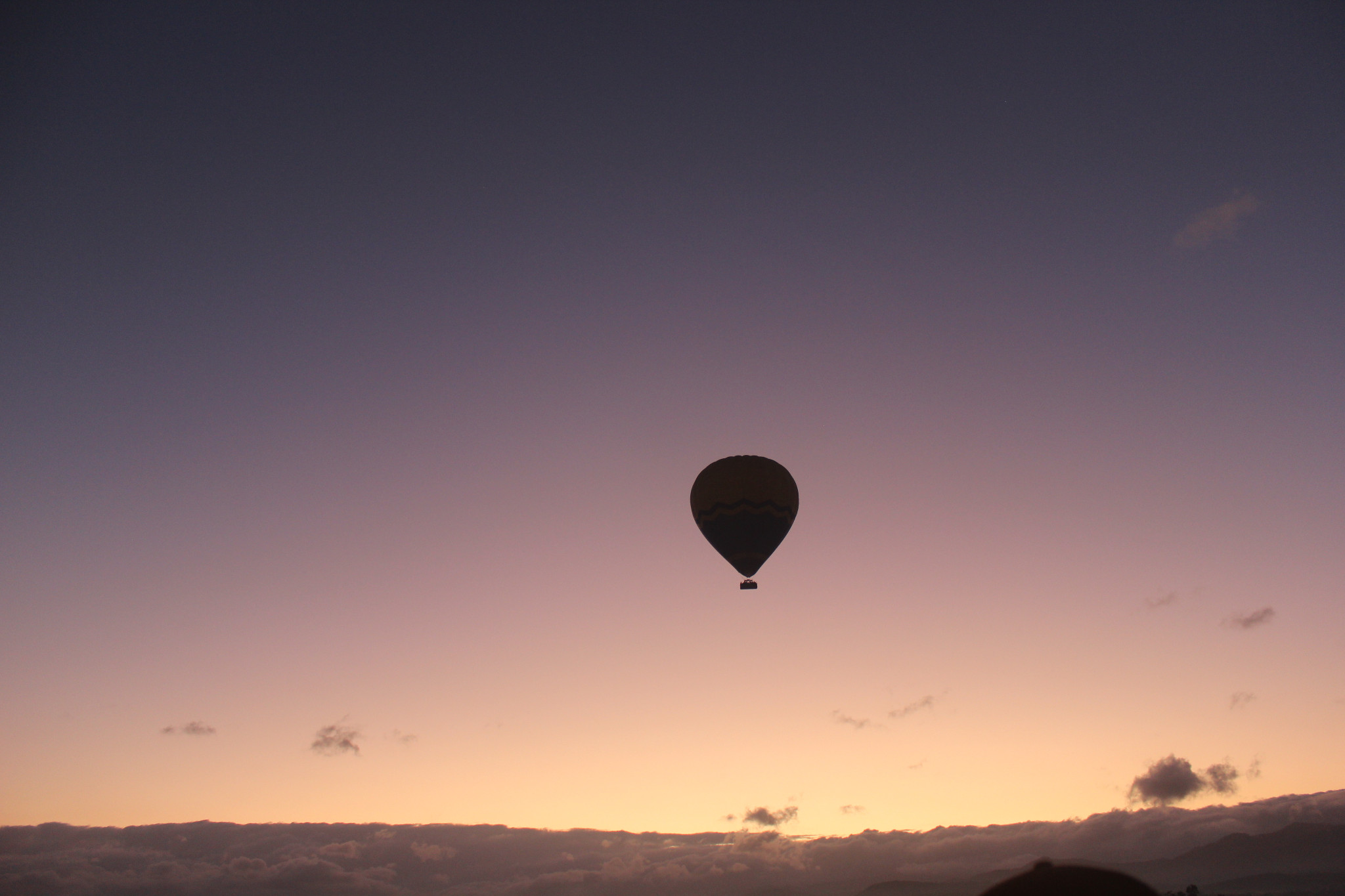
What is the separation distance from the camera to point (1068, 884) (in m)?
17.6

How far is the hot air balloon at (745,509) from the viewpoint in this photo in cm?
4778

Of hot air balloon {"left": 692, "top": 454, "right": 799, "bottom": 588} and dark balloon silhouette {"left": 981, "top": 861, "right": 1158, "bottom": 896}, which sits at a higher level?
hot air balloon {"left": 692, "top": 454, "right": 799, "bottom": 588}

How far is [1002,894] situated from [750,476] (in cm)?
3191

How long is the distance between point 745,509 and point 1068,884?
30875mm

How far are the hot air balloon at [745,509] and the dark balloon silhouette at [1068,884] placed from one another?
2916cm

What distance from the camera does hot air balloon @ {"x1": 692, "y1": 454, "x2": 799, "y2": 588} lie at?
1881 inches

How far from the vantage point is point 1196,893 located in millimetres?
138250

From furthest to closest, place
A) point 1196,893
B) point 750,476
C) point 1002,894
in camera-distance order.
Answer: point 1196,893
point 750,476
point 1002,894

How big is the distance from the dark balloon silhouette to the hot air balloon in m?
29.2

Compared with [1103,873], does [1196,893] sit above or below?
below

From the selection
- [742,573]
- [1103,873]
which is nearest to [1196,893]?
[742,573]

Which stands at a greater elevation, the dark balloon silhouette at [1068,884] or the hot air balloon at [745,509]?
the hot air balloon at [745,509]

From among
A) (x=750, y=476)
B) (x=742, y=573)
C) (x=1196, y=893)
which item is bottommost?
(x=1196, y=893)

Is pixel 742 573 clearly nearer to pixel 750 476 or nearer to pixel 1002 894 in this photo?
pixel 750 476
